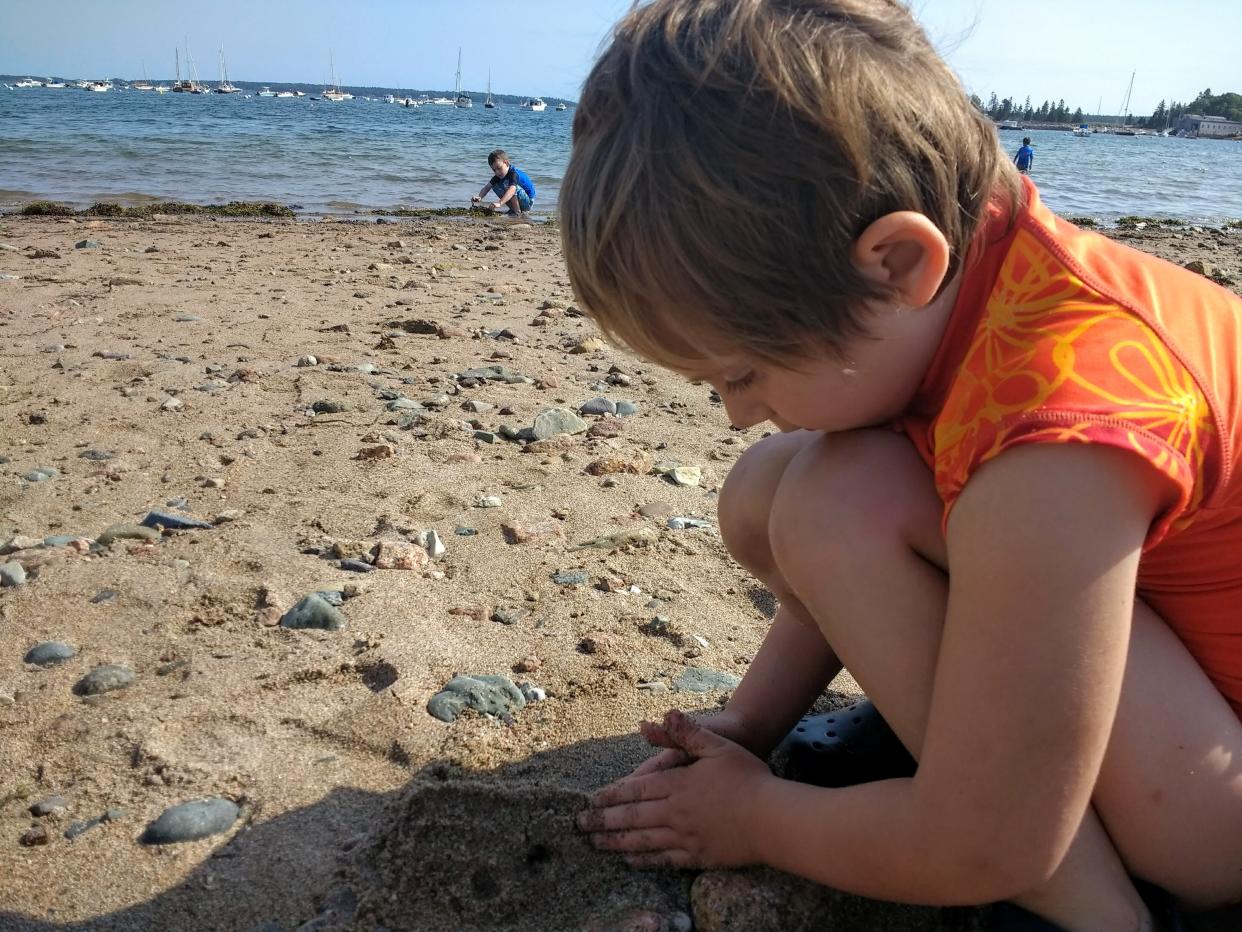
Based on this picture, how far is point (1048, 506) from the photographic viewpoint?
3.18 ft

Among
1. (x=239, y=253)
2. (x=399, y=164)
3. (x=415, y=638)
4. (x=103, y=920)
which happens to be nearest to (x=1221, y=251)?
(x=239, y=253)

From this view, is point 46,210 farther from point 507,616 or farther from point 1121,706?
point 1121,706

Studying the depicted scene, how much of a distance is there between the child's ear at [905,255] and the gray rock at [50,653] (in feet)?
5.49

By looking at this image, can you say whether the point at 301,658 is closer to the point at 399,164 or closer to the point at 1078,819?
the point at 1078,819

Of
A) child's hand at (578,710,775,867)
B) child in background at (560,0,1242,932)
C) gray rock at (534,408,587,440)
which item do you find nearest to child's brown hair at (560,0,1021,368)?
child in background at (560,0,1242,932)

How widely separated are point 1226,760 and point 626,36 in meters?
1.08

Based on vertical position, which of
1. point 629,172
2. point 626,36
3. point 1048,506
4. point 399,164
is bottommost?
point 399,164

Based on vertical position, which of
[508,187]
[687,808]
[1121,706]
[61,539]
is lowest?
[508,187]

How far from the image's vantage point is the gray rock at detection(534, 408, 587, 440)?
11.0 feet

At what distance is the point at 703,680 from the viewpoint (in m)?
2.00

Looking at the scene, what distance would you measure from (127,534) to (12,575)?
0.93 feet

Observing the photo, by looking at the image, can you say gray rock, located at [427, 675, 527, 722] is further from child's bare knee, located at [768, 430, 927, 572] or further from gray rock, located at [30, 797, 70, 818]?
child's bare knee, located at [768, 430, 927, 572]

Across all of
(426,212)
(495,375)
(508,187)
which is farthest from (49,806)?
(508,187)

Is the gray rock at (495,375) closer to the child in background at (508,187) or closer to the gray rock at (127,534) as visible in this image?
the gray rock at (127,534)
